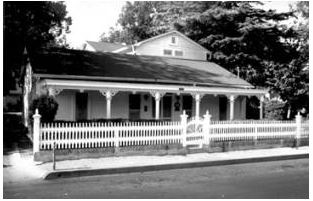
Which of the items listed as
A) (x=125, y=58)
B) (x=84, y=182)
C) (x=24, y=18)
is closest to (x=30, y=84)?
(x=24, y=18)

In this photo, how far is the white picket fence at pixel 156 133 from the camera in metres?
11.0

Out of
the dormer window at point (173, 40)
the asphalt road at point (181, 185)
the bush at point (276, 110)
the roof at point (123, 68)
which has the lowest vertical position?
the asphalt road at point (181, 185)

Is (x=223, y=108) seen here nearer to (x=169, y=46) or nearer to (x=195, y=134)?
(x=169, y=46)

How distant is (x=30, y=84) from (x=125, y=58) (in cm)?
653

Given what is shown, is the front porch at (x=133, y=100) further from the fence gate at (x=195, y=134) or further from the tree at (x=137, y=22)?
the tree at (x=137, y=22)

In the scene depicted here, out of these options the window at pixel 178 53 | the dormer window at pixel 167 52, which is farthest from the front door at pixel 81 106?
the window at pixel 178 53

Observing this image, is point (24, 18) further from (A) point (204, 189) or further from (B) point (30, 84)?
(A) point (204, 189)

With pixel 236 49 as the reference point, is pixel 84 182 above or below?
below

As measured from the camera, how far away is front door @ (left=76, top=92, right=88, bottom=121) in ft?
63.8

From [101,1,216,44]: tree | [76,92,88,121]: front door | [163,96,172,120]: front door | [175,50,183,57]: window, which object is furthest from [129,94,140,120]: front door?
[101,1,216,44]: tree

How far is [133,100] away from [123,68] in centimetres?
216

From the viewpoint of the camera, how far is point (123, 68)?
22.0 meters

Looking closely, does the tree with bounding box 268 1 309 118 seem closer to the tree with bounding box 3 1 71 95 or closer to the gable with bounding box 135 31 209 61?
the gable with bounding box 135 31 209 61

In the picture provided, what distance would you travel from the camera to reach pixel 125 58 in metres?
24.7
